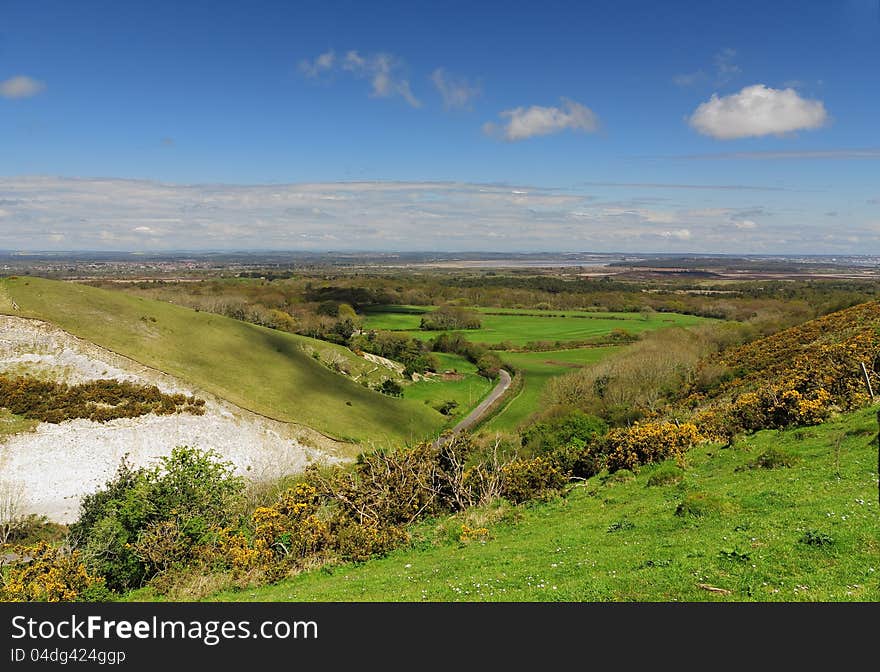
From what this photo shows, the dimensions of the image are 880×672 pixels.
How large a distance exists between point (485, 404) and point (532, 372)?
59.0ft

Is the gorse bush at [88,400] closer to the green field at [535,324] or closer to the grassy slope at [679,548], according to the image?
the grassy slope at [679,548]

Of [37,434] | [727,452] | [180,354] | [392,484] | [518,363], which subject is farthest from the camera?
[518,363]

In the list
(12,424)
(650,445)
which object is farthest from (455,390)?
(650,445)

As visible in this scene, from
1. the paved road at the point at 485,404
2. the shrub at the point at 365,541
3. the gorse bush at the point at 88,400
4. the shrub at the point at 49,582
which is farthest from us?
the paved road at the point at 485,404

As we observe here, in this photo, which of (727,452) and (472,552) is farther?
(727,452)

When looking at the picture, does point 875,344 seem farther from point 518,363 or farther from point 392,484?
point 518,363

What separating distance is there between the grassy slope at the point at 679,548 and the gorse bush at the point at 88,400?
1842 inches

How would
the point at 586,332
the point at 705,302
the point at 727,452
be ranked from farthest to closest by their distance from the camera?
the point at 705,302 → the point at 586,332 → the point at 727,452

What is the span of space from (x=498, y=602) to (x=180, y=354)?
242 feet

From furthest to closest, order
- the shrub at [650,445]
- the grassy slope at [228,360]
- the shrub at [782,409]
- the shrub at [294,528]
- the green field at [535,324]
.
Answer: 1. the green field at [535,324]
2. the grassy slope at [228,360]
3. the shrub at [650,445]
4. the shrub at [782,409]
5. the shrub at [294,528]

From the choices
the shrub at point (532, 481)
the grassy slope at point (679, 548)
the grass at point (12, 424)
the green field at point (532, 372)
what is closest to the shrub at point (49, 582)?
the grassy slope at point (679, 548)

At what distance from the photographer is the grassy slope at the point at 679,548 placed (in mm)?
11398

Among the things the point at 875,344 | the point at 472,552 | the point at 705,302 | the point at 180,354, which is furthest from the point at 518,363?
the point at 705,302

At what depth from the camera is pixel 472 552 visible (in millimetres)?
19156
